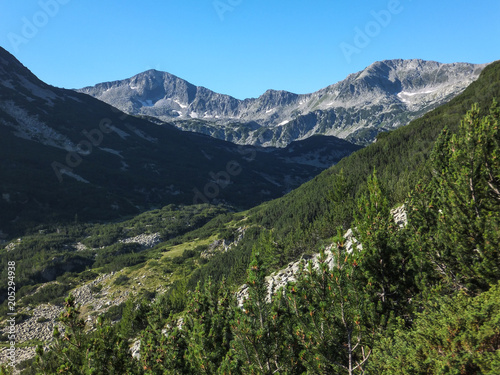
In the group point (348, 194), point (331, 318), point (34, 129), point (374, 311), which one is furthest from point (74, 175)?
point (374, 311)

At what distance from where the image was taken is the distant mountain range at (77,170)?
342 ft

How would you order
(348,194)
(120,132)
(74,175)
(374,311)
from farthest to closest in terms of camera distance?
(120,132)
(74,175)
(348,194)
(374,311)

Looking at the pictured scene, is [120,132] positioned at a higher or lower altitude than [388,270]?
higher

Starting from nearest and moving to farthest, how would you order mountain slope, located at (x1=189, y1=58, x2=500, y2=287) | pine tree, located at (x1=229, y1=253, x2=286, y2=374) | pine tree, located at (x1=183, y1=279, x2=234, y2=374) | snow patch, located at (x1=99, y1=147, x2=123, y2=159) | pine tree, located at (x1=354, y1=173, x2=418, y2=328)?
pine tree, located at (x1=229, y1=253, x2=286, y2=374), pine tree, located at (x1=354, y1=173, x2=418, y2=328), pine tree, located at (x1=183, y1=279, x2=234, y2=374), mountain slope, located at (x1=189, y1=58, x2=500, y2=287), snow patch, located at (x1=99, y1=147, x2=123, y2=159)


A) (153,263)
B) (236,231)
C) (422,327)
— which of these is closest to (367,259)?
(422,327)

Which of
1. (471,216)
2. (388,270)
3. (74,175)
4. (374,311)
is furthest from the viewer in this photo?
(74,175)

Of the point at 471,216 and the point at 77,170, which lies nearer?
the point at 471,216

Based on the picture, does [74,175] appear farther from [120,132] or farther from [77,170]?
[120,132]

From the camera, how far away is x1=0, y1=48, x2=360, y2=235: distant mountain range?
104 metres

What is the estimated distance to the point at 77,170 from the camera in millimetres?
133875

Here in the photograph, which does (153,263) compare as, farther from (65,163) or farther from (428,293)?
(65,163)

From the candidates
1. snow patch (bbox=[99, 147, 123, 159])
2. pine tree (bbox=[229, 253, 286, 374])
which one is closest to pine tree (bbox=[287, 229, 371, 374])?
pine tree (bbox=[229, 253, 286, 374])

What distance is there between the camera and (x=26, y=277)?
6391 centimetres

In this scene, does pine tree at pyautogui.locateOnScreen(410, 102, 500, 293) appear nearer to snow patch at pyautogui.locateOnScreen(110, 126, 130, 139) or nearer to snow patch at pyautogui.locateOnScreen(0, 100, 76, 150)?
snow patch at pyautogui.locateOnScreen(0, 100, 76, 150)
